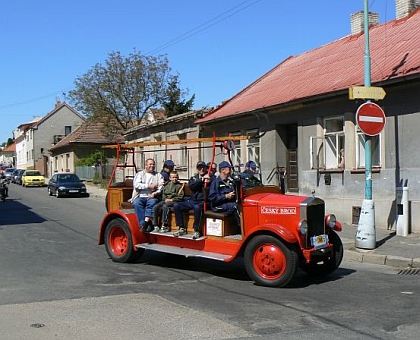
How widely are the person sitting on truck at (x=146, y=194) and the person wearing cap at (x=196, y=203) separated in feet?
2.16

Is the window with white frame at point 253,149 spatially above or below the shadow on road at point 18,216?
above

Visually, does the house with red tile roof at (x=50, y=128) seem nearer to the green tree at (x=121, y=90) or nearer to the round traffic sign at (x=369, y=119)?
the green tree at (x=121, y=90)

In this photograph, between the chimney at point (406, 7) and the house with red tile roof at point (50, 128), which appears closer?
the chimney at point (406, 7)

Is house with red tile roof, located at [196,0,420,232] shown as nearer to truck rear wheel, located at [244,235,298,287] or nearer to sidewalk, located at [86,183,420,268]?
sidewalk, located at [86,183,420,268]

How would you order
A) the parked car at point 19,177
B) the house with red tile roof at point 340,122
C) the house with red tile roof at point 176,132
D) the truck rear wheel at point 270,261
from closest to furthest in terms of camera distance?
the truck rear wheel at point 270,261
the house with red tile roof at point 340,122
the house with red tile roof at point 176,132
the parked car at point 19,177

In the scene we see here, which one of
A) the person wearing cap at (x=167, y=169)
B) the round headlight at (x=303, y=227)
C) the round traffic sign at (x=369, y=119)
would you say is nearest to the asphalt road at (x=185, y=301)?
the round headlight at (x=303, y=227)

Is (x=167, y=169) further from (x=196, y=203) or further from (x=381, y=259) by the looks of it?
(x=381, y=259)

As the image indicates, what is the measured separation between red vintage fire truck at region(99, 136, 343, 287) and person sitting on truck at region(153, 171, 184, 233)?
7.1 inches

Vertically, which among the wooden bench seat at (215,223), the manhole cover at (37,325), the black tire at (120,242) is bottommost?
the manhole cover at (37,325)

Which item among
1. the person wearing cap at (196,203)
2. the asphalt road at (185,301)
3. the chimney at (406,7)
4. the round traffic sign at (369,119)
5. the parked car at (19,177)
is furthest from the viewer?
the parked car at (19,177)

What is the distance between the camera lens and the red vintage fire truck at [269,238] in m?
7.98

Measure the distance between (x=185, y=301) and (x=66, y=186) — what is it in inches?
977

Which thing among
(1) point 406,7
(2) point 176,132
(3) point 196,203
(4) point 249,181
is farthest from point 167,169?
(2) point 176,132

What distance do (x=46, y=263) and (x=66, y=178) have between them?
23.0 meters
